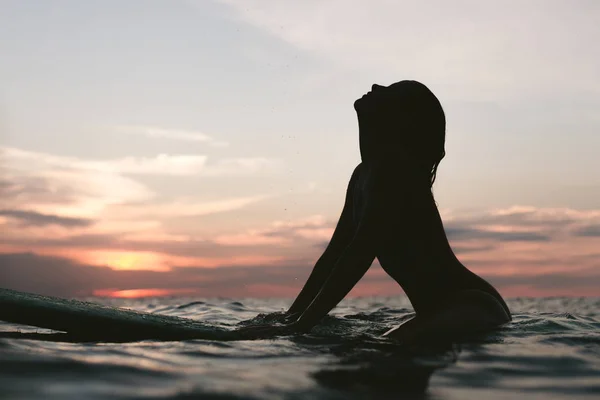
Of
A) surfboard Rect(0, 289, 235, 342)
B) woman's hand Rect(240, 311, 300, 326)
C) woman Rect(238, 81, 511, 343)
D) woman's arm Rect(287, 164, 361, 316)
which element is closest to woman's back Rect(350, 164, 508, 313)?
woman Rect(238, 81, 511, 343)

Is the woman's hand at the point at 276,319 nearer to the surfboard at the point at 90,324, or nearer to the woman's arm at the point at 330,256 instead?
the woman's arm at the point at 330,256

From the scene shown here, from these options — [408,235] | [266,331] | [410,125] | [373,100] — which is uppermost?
[373,100]

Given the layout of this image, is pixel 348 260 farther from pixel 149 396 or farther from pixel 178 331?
pixel 149 396

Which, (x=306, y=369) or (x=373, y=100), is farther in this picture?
(x=373, y=100)

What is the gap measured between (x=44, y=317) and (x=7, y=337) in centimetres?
29

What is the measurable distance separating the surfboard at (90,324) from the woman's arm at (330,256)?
4.56 ft

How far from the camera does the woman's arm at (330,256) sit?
5.44 meters

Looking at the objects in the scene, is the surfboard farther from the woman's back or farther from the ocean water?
the woman's back

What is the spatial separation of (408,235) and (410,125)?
0.82m

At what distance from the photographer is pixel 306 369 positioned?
303 cm

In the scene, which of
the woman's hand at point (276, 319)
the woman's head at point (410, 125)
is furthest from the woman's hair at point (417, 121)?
the woman's hand at point (276, 319)

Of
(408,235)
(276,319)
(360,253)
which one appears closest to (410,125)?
(408,235)

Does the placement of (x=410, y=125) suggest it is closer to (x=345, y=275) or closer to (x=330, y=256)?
(x=345, y=275)

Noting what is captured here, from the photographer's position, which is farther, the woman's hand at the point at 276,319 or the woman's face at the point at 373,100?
the woman's hand at the point at 276,319
